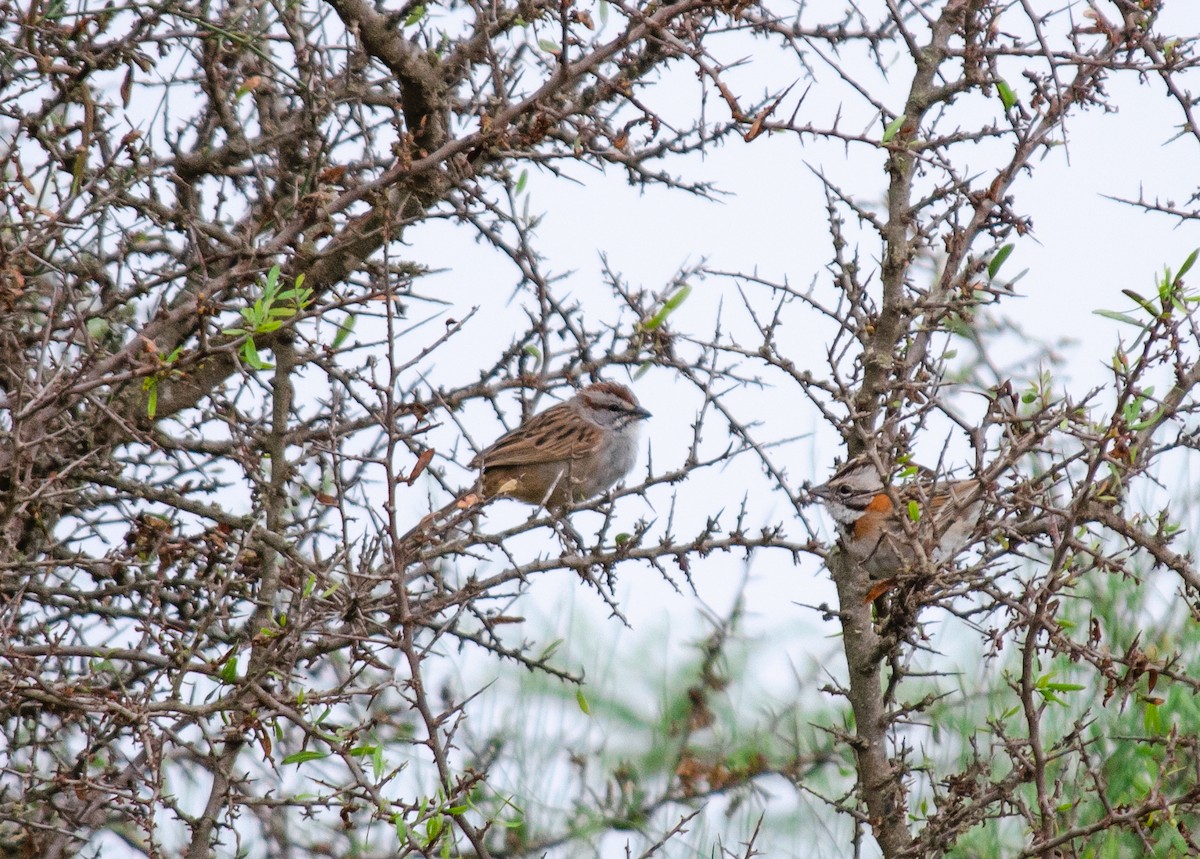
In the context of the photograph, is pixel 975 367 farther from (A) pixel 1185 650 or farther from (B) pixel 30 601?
(B) pixel 30 601

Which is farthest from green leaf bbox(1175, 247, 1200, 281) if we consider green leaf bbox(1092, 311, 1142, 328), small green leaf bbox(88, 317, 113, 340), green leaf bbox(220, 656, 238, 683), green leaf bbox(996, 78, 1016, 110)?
small green leaf bbox(88, 317, 113, 340)

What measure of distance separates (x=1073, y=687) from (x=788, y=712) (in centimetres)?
217

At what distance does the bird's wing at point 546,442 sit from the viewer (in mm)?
7008

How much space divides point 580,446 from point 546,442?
0.20 m

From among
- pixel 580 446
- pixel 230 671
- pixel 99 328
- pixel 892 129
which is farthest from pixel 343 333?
pixel 580 446

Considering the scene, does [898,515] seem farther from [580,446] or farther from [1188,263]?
[580,446]

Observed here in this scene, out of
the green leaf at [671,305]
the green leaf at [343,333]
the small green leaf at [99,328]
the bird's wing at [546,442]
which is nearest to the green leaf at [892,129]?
the green leaf at [671,305]

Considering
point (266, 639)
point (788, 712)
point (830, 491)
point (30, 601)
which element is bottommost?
point (266, 639)

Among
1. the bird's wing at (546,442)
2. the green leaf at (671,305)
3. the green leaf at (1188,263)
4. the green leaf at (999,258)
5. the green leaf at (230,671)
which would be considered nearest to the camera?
the green leaf at (1188,263)

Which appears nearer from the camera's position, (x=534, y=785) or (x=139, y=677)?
(x=139, y=677)

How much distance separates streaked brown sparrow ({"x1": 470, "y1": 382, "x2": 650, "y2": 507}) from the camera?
7047 mm

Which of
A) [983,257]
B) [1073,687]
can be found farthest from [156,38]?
[1073,687]

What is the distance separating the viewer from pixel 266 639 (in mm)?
3393

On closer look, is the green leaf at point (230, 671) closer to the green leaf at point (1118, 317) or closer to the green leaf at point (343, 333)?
the green leaf at point (343, 333)
